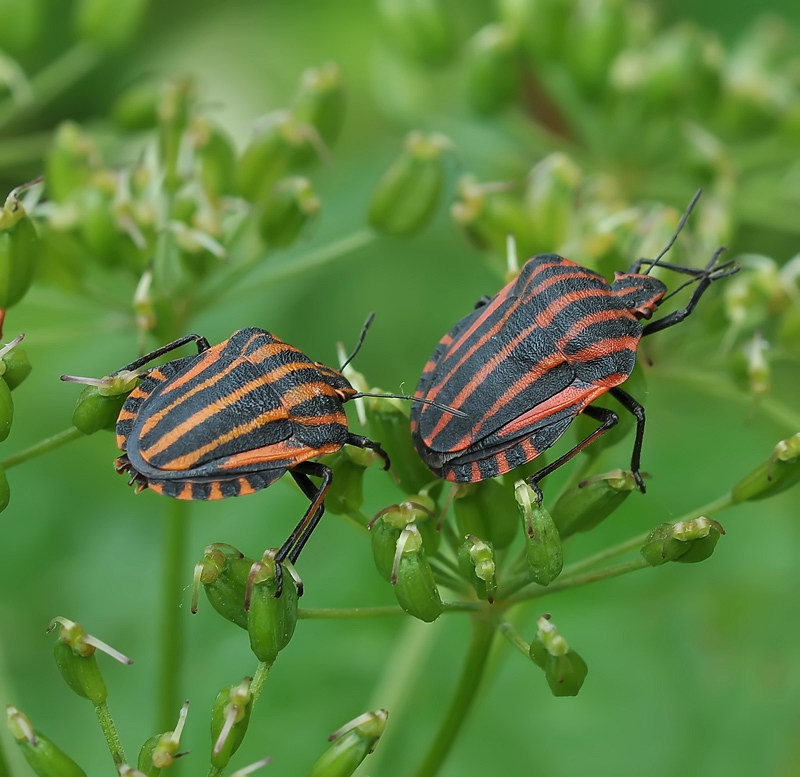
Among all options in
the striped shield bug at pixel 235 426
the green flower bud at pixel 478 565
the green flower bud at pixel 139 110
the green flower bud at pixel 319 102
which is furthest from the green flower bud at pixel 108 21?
the green flower bud at pixel 478 565

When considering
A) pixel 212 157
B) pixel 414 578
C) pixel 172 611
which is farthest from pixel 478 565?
A: pixel 212 157

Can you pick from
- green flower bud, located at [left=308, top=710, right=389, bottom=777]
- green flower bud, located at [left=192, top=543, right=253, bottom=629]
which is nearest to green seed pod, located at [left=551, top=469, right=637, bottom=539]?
green flower bud, located at [left=308, top=710, right=389, bottom=777]

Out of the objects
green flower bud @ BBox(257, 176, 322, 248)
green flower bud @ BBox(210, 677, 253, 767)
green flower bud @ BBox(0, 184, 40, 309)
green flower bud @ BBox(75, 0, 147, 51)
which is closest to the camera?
green flower bud @ BBox(210, 677, 253, 767)

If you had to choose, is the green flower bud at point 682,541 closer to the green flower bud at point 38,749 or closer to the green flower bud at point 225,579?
the green flower bud at point 225,579

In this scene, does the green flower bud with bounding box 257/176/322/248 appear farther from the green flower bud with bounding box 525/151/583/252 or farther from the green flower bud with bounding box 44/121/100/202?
the green flower bud with bounding box 525/151/583/252

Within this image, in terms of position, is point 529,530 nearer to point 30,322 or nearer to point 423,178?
point 423,178

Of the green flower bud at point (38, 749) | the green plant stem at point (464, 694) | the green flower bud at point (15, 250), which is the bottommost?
the green plant stem at point (464, 694)

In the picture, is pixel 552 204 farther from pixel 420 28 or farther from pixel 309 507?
pixel 309 507

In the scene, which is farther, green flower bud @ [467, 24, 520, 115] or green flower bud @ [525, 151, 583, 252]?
green flower bud @ [467, 24, 520, 115]
